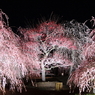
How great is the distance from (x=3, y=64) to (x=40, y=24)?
960 cm

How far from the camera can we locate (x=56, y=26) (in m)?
15.3

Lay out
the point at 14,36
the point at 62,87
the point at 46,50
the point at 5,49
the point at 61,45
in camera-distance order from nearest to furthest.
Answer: the point at 5,49
the point at 14,36
the point at 62,87
the point at 61,45
the point at 46,50

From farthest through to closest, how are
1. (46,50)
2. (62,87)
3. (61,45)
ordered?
(46,50) < (61,45) < (62,87)

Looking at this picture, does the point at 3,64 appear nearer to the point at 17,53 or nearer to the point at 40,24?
the point at 17,53

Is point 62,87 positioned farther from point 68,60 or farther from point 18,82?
point 18,82

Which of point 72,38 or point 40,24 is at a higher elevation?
point 40,24

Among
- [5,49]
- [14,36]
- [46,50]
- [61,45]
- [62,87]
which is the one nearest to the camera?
[5,49]

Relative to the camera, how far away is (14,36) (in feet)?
24.3

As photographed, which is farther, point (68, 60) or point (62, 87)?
point (68, 60)

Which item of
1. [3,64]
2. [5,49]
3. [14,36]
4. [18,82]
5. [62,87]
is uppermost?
[14,36]

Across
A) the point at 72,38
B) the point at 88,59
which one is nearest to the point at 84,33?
the point at 72,38

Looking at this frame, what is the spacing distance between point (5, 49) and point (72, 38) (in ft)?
29.8

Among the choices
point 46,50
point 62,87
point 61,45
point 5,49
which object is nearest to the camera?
point 5,49

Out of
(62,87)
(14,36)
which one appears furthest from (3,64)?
(62,87)
